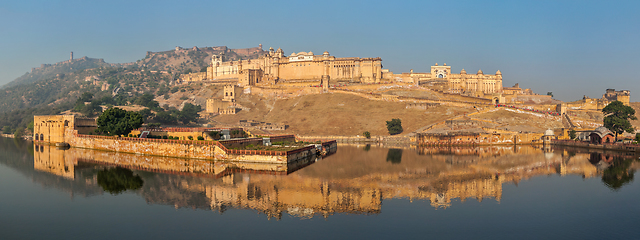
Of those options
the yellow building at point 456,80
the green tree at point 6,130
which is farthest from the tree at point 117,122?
the yellow building at point 456,80

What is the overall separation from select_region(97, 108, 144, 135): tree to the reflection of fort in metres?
4.71

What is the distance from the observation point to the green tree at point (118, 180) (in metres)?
28.6

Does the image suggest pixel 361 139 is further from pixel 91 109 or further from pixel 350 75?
pixel 91 109

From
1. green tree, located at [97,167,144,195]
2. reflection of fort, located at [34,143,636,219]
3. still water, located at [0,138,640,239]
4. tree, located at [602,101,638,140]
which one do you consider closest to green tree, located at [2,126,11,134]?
reflection of fort, located at [34,143,636,219]

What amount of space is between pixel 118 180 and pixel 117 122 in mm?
25317

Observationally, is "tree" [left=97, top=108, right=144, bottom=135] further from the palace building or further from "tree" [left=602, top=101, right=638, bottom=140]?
"tree" [left=602, top=101, right=638, bottom=140]

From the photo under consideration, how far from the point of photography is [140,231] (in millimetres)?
18781

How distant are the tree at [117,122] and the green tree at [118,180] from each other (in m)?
17.5

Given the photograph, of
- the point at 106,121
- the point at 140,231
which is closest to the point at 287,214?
the point at 140,231

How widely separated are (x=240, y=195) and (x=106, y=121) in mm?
36433

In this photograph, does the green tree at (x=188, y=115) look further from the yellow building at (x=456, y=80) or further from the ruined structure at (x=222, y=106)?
the yellow building at (x=456, y=80)

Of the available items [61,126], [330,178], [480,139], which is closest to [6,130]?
[61,126]

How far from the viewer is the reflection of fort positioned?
23.8 meters

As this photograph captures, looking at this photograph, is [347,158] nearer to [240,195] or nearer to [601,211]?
[240,195]
